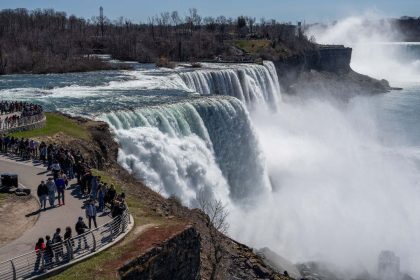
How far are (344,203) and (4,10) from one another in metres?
118

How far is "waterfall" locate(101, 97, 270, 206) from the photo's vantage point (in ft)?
80.2

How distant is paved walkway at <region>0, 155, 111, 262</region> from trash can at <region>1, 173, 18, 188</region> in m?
0.44

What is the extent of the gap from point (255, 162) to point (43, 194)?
60.5ft

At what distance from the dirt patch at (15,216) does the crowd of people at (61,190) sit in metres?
0.49

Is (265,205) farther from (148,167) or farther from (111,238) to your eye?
(111,238)

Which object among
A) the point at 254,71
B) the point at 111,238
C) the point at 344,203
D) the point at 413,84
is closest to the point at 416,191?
the point at 344,203

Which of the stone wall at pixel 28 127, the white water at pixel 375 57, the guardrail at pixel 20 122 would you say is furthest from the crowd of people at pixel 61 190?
the white water at pixel 375 57

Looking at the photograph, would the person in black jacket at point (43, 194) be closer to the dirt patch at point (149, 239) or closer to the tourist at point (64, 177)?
the tourist at point (64, 177)

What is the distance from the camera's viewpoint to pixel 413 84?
100812mm

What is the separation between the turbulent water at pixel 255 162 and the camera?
83.5 feet

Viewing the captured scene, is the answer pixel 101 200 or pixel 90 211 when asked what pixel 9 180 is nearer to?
pixel 101 200

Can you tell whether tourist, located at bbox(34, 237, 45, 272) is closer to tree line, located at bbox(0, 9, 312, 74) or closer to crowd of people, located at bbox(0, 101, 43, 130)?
crowd of people, located at bbox(0, 101, 43, 130)

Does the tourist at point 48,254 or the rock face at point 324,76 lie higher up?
the tourist at point 48,254

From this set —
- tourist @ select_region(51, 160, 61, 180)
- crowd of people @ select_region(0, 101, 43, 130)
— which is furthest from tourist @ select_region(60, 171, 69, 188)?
crowd of people @ select_region(0, 101, 43, 130)
